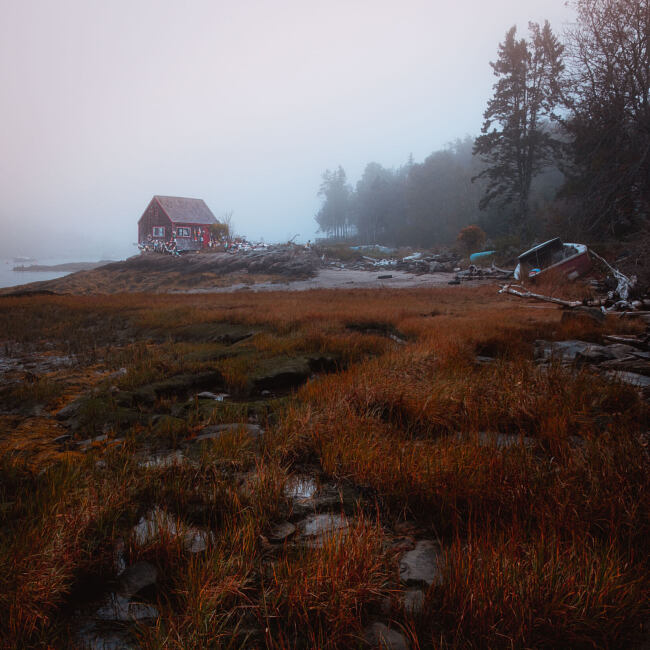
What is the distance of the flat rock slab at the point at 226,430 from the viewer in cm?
322

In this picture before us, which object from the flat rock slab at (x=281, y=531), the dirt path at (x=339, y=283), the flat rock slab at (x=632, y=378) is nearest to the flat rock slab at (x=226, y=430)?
the flat rock slab at (x=281, y=531)

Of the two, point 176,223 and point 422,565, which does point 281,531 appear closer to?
point 422,565

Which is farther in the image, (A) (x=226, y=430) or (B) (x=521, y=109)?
(B) (x=521, y=109)

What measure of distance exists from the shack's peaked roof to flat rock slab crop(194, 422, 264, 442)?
132 ft

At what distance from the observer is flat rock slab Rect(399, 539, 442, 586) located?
161 centimetres

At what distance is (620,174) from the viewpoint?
16.7 metres

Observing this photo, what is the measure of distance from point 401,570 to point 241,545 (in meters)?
0.81

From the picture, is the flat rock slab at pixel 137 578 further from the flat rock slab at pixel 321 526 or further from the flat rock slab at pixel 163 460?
the flat rock slab at pixel 163 460

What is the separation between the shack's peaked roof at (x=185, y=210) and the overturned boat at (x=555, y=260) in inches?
1388

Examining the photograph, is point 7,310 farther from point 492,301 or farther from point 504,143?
point 504,143

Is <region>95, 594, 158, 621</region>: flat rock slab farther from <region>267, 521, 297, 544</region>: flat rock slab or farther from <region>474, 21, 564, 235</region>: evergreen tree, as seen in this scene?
<region>474, 21, 564, 235</region>: evergreen tree

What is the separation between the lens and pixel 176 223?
38562 mm

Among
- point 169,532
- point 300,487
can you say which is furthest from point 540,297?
point 169,532

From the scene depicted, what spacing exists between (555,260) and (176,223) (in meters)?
36.2
